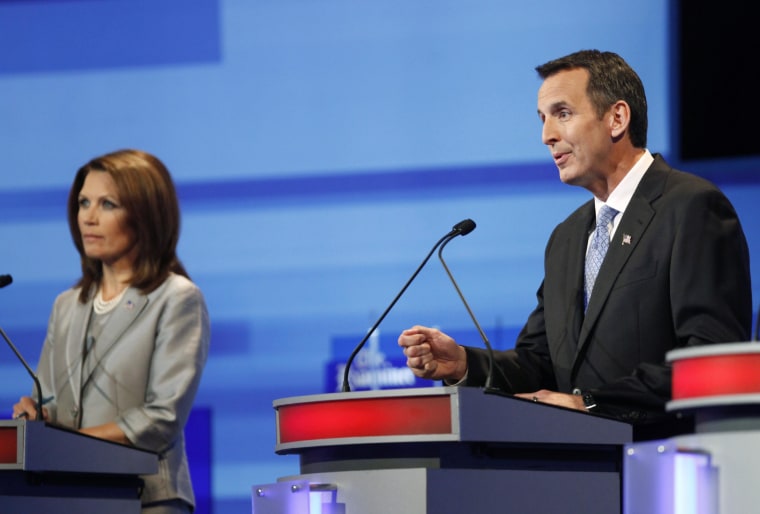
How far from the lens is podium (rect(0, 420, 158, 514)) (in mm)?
2885

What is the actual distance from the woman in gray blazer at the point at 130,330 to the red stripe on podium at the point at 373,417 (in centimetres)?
105

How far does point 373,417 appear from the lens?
7.57 feet

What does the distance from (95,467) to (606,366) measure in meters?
1.25

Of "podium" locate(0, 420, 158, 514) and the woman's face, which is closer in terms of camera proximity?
"podium" locate(0, 420, 158, 514)

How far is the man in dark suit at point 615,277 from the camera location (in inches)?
104

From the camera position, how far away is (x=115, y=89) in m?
4.89

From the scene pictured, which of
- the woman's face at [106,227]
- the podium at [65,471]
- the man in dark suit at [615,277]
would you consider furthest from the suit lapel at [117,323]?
the man in dark suit at [615,277]

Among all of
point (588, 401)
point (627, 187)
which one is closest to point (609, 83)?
point (627, 187)

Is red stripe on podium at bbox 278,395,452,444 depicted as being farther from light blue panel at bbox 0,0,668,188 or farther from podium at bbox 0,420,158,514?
light blue panel at bbox 0,0,668,188

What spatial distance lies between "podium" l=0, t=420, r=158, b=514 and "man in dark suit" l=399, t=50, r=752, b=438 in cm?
86

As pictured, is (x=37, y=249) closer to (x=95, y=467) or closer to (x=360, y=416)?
(x=95, y=467)

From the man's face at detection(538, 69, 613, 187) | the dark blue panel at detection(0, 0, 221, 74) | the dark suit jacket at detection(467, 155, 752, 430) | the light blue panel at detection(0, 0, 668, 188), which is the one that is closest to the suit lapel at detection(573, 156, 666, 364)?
the dark suit jacket at detection(467, 155, 752, 430)

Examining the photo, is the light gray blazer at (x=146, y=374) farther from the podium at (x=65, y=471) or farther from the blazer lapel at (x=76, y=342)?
the podium at (x=65, y=471)

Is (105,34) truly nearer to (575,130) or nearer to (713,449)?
(575,130)
